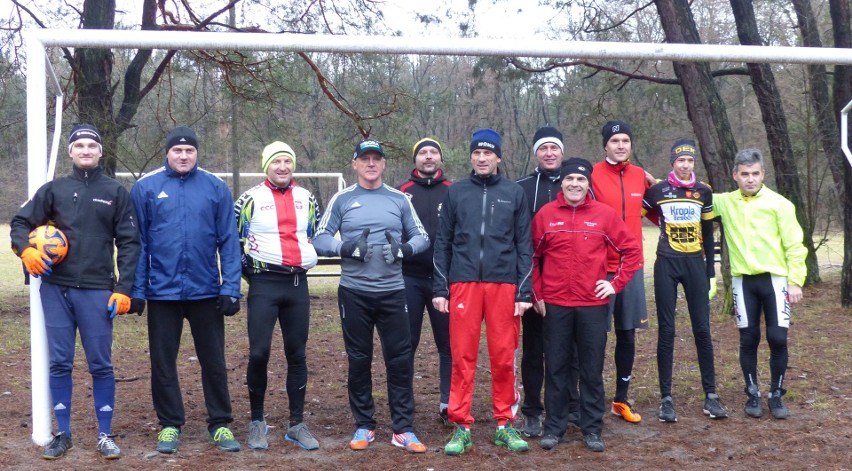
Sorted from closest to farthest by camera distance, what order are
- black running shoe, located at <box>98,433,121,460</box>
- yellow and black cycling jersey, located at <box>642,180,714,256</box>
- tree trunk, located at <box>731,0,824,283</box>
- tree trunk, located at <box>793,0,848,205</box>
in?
black running shoe, located at <box>98,433,121,460</box> < yellow and black cycling jersey, located at <box>642,180,714,256</box> < tree trunk, located at <box>731,0,824,283</box> < tree trunk, located at <box>793,0,848,205</box>

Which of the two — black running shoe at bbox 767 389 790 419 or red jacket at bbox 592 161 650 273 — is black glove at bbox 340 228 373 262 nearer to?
red jacket at bbox 592 161 650 273

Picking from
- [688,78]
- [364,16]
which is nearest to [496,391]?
[688,78]

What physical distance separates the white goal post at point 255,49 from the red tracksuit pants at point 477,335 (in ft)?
5.40

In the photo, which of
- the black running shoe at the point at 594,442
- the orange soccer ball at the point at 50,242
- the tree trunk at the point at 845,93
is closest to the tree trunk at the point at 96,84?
the orange soccer ball at the point at 50,242

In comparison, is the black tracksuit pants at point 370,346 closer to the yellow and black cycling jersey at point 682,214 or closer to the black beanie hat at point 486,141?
the black beanie hat at point 486,141

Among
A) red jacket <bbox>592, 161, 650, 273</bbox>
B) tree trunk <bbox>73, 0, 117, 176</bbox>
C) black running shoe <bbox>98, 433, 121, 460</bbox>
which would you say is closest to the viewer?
black running shoe <bbox>98, 433, 121, 460</bbox>

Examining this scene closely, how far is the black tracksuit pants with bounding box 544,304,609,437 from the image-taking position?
506 cm

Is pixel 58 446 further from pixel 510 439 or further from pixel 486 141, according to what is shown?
pixel 486 141

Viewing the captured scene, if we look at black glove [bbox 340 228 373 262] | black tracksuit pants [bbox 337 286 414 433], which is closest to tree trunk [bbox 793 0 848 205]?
black tracksuit pants [bbox 337 286 414 433]

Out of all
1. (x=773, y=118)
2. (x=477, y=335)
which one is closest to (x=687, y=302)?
(x=477, y=335)

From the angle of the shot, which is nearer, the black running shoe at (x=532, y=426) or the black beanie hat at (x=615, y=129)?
the black running shoe at (x=532, y=426)

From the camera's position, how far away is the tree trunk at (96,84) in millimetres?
10620

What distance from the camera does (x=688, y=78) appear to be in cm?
1040

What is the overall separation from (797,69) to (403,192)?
10978mm
